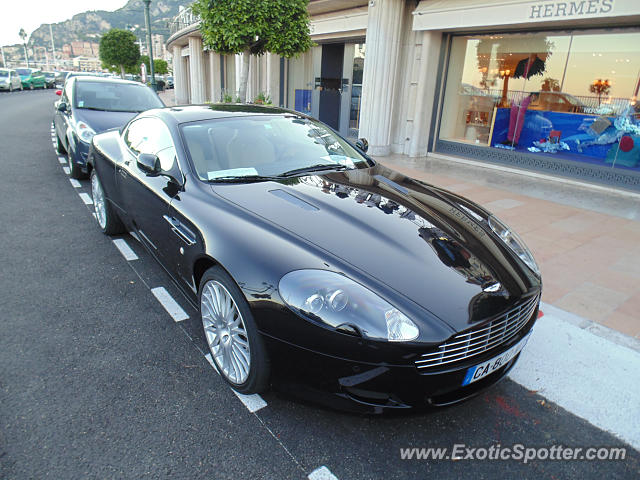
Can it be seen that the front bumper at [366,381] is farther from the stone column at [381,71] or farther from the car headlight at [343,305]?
the stone column at [381,71]

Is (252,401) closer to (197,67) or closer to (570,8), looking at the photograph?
(570,8)

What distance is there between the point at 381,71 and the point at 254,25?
3277 mm

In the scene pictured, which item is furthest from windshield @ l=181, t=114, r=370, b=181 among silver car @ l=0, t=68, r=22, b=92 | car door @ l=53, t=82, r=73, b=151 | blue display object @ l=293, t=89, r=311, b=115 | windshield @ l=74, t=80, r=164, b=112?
silver car @ l=0, t=68, r=22, b=92

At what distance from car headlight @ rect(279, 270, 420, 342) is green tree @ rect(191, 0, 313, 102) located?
7835mm

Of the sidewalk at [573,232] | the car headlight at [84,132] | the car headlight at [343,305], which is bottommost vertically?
the sidewalk at [573,232]

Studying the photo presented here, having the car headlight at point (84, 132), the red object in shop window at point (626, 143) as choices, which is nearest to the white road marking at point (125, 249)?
the car headlight at point (84, 132)

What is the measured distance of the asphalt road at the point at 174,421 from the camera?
6.54 feet

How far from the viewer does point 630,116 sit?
7887 millimetres

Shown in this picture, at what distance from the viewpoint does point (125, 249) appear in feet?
14.4

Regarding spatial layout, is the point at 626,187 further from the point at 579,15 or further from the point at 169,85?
the point at 169,85

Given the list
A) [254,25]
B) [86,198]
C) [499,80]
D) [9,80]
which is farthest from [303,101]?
[9,80]

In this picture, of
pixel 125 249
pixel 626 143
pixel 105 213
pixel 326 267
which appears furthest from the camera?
pixel 626 143

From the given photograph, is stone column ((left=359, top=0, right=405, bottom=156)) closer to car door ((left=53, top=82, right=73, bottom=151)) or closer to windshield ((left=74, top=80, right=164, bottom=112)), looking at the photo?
windshield ((left=74, top=80, right=164, bottom=112))

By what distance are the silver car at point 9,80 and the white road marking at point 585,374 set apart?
38.3m
